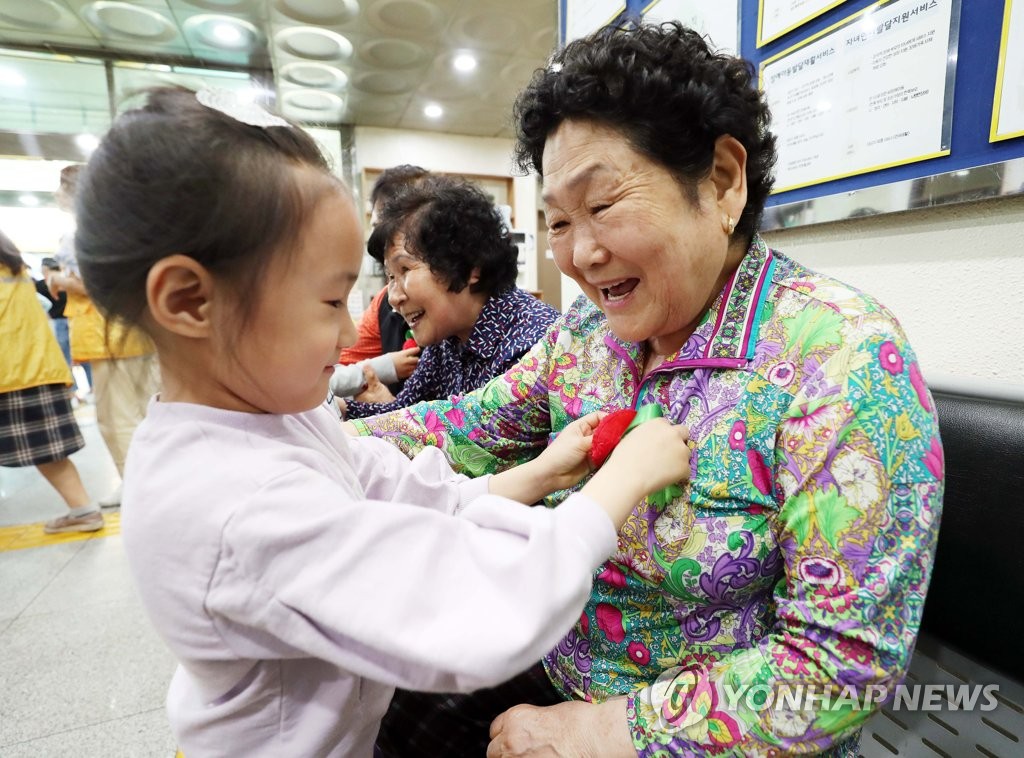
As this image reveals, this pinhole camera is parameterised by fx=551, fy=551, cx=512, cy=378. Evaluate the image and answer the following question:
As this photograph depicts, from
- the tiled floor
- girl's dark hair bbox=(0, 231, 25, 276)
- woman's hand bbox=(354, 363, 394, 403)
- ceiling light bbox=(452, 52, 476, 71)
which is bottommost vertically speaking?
the tiled floor

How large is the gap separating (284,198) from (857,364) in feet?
2.12

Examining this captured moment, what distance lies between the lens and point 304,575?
497 mm

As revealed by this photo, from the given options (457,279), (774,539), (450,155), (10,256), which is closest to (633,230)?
(774,539)

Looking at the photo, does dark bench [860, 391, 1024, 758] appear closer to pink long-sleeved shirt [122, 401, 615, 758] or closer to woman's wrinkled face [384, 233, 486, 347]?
pink long-sleeved shirt [122, 401, 615, 758]

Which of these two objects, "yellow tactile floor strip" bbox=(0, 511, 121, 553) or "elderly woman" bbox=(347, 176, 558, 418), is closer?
"elderly woman" bbox=(347, 176, 558, 418)

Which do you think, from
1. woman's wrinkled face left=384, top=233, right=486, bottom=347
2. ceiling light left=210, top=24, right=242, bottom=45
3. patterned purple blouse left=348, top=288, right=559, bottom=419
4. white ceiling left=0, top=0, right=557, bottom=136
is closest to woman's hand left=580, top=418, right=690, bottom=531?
patterned purple blouse left=348, top=288, right=559, bottom=419

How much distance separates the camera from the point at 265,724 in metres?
0.63

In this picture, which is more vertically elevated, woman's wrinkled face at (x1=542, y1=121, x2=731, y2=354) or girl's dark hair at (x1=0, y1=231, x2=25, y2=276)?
girl's dark hair at (x1=0, y1=231, x2=25, y2=276)

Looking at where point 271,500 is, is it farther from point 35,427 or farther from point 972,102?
point 35,427

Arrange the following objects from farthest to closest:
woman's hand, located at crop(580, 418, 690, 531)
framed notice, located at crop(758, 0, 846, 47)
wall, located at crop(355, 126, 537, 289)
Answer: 1. wall, located at crop(355, 126, 537, 289)
2. framed notice, located at crop(758, 0, 846, 47)
3. woman's hand, located at crop(580, 418, 690, 531)

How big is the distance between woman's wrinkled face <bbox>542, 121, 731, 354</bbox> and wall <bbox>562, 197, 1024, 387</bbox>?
524mm

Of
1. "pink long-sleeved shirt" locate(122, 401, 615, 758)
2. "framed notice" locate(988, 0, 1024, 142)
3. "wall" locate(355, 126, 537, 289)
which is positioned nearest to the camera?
"pink long-sleeved shirt" locate(122, 401, 615, 758)

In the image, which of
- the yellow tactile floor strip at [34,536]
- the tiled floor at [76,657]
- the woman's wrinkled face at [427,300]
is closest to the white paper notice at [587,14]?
the woman's wrinkled face at [427,300]

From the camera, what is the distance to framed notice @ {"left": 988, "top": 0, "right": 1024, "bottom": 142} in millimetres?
854
